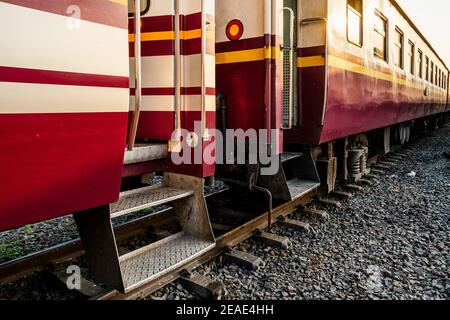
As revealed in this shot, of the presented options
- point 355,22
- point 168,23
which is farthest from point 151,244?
point 355,22

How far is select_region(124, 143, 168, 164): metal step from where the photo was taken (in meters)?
2.68

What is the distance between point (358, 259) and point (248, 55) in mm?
2095

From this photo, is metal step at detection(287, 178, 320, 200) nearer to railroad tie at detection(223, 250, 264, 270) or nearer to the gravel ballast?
the gravel ballast

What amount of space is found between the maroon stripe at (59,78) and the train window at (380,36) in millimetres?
4924

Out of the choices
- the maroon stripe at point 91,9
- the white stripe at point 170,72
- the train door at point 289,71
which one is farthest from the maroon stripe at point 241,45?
the maroon stripe at point 91,9

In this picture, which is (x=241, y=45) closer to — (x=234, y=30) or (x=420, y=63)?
(x=234, y=30)

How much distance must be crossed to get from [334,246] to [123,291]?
83.4 inches

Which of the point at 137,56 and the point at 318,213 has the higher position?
the point at 137,56

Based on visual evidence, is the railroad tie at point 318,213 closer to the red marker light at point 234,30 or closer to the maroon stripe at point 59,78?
the red marker light at point 234,30

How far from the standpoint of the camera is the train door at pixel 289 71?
4195mm

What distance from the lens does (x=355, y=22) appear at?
203 inches

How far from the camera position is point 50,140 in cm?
187
